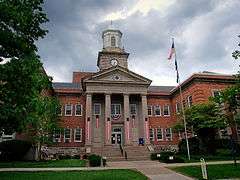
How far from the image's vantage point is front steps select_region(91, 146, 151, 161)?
3308 centimetres

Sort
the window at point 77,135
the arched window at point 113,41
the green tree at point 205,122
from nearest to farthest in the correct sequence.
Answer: the green tree at point 205,122 → the window at point 77,135 → the arched window at point 113,41

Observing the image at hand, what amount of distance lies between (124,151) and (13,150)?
13.1m

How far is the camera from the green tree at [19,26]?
39.8 feet

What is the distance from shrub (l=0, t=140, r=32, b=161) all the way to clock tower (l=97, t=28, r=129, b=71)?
2161 centimetres

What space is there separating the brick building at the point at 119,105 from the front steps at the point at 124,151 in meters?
0.93

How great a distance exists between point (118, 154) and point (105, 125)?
5967 mm

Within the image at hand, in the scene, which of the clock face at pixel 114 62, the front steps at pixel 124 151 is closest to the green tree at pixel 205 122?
the front steps at pixel 124 151

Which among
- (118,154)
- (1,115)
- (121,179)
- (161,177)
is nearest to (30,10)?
(1,115)

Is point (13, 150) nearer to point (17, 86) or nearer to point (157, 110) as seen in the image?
point (17, 86)

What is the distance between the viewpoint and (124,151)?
1368 inches

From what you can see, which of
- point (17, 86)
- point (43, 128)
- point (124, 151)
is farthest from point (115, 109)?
point (17, 86)

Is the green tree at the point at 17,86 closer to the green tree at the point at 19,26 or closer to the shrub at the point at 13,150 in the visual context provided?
the green tree at the point at 19,26

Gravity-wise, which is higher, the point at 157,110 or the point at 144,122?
the point at 157,110

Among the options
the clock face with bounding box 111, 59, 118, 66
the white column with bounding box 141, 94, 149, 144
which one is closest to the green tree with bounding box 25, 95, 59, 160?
the white column with bounding box 141, 94, 149, 144
